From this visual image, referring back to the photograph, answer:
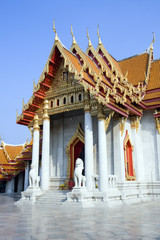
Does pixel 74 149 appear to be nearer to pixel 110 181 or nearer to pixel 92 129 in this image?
pixel 92 129

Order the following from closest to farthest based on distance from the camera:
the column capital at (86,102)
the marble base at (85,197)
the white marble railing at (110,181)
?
the marble base at (85,197)
the white marble railing at (110,181)
the column capital at (86,102)

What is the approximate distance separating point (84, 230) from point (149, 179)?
8.41 metres

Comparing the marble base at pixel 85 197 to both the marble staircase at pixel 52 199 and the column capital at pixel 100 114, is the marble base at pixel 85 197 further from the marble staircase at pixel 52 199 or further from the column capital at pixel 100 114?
the column capital at pixel 100 114

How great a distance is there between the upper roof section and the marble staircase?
13.7ft

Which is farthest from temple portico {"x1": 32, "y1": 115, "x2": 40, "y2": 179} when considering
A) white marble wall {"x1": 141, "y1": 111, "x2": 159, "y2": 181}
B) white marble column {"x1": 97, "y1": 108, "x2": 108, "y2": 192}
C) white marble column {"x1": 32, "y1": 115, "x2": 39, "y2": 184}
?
white marble wall {"x1": 141, "y1": 111, "x2": 159, "y2": 181}

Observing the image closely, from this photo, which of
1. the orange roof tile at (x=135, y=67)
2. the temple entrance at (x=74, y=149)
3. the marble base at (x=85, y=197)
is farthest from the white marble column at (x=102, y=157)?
the orange roof tile at (x=135, y=67)

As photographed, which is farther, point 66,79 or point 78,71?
point 66,79

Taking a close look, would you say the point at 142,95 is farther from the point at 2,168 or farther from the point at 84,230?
the point at 2,168

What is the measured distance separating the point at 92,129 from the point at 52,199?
371cm

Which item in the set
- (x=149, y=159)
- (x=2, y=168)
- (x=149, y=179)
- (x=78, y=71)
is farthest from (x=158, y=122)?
(x=2, y=168)

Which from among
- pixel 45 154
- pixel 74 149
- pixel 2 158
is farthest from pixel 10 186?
pixel 45 154

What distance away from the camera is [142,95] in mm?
14023

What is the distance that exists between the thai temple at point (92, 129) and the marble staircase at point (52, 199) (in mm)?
330

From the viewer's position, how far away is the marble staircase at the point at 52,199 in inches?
403
